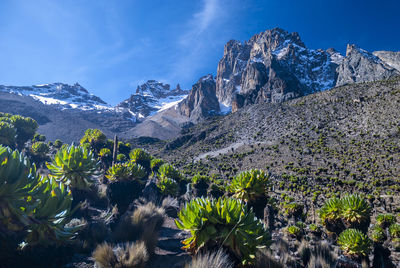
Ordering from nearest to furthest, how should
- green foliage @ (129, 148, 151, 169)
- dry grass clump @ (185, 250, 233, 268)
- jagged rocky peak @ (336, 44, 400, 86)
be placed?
1. dry grass clump @ (185, 250, 233, 268)
2. green foliage @ (129, 148, 151, 169)
3. jagged rocky peak @ (336, 44, 400, 86)

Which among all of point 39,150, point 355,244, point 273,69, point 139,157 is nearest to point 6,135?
point 39,150

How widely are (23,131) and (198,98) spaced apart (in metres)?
109

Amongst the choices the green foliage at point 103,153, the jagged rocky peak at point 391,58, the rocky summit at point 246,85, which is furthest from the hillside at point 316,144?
the jagged rocky peak at point 391,58

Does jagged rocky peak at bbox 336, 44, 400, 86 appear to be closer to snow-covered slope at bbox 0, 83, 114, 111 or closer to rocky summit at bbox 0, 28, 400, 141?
rocky summit at bbox 0, 28, 400, 141

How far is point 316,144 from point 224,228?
38044 mm

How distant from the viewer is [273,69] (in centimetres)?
9575

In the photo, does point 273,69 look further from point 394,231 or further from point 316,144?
point 394,231

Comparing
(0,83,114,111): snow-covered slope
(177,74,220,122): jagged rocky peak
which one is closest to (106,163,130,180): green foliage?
(177,74,220,122): jagged rocky peak

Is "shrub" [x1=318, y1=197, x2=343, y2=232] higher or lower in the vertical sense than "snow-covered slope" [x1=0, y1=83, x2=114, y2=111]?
lower

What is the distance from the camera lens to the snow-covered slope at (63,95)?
15012 cm

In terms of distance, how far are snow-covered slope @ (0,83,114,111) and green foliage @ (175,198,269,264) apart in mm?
160771

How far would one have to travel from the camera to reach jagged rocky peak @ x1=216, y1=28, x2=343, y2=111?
84.0 meters

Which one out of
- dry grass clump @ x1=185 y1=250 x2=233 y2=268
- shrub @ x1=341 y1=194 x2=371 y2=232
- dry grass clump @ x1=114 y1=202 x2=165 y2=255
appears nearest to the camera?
dry grass clump @ x1=185 y1=250 x2=233 y2=268

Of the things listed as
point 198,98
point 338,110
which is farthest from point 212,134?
point 198,98
